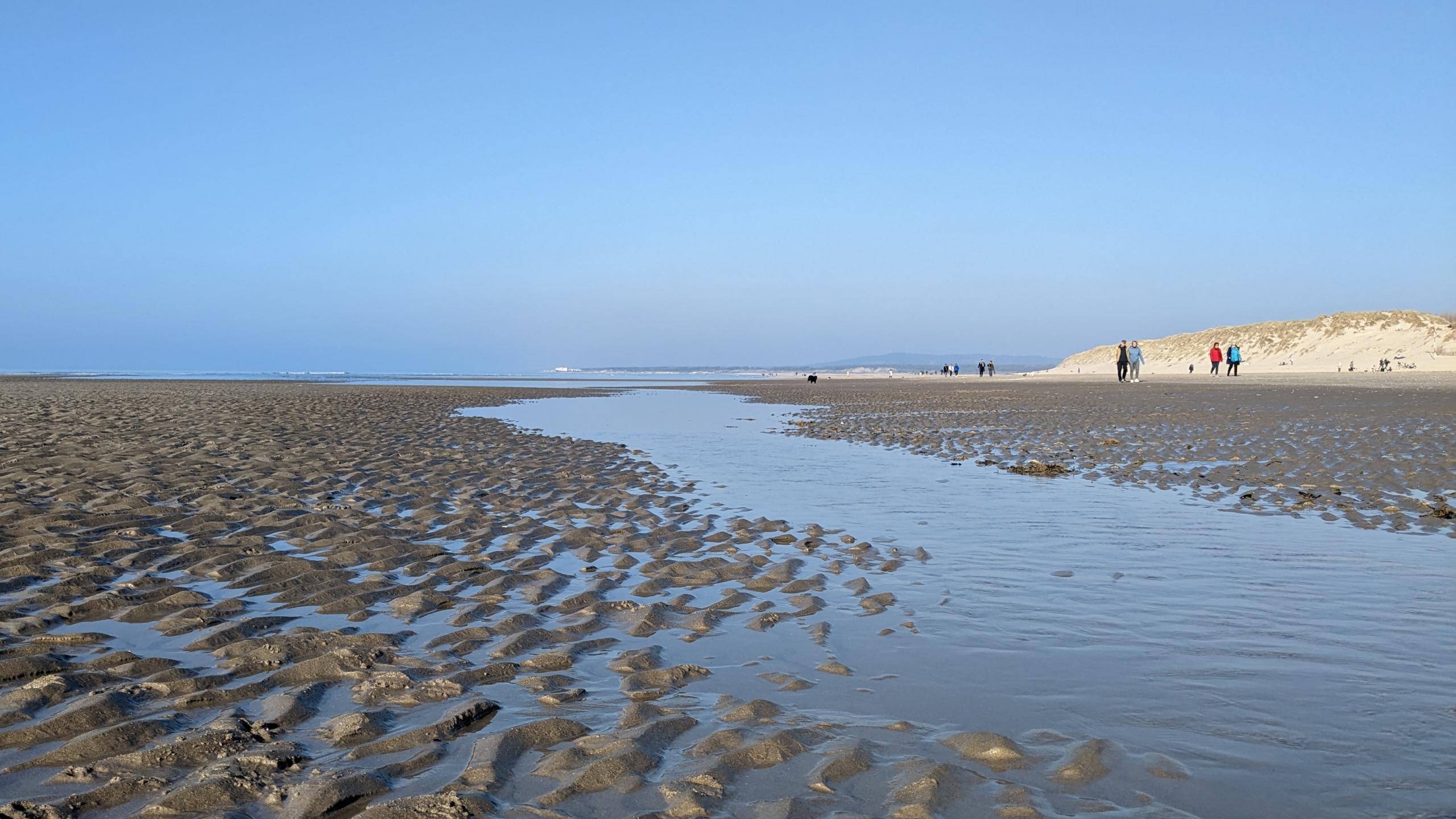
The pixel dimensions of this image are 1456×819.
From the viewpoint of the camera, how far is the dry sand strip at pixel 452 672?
10.8 ft

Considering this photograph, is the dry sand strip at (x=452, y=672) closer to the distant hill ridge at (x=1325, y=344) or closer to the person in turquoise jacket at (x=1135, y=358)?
the person in turquoise jacket at (x=1135, y=358)

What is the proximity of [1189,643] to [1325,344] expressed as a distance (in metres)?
76.7

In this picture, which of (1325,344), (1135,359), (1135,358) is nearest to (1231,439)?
(1135,359)

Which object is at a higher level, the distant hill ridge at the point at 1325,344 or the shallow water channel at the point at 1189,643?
the distant hill ridge at the point at 1325,344

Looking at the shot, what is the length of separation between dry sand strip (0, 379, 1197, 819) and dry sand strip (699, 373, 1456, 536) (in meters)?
5.67

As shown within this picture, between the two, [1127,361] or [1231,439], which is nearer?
[1231,439]

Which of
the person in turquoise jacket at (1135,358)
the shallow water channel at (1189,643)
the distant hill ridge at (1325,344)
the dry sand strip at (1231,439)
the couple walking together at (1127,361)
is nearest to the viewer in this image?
the shallow water channel at (1189,643)

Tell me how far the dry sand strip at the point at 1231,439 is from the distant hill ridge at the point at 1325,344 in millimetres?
27741

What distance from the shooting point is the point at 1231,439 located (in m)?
17.2

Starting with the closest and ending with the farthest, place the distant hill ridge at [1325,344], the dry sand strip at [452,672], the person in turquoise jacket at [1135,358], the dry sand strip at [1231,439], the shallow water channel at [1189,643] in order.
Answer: the dry sand strip at [452,672], the shallow water channel at [1189,643], the dry sand strip at [1231,439], the person in turquoise jacket at [1135,358], the distant hill ridge at [1325,344]

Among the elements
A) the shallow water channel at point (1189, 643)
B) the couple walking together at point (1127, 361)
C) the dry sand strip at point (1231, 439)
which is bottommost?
the shallow water channel at point (1189, 643)

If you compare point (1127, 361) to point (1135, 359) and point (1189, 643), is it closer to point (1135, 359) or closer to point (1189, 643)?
point (1135, 359)

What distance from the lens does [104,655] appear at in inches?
187

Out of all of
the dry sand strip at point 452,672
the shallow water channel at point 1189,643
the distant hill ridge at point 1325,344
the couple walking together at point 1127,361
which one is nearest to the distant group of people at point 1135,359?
the couple walking together at point 1127,361
